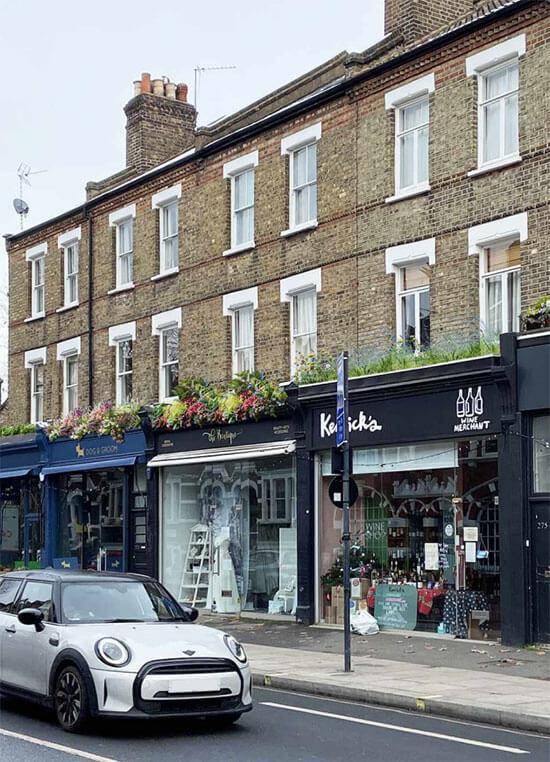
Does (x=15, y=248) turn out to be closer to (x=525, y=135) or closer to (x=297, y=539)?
(x=297, y=539)

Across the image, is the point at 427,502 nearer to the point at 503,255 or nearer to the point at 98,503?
the point at 503,255

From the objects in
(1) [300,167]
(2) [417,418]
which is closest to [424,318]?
(2) [417,418]

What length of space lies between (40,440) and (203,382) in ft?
24.6

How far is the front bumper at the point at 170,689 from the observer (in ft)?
33.3

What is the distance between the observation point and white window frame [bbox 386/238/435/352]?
2005 cm

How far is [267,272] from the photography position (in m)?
23.8

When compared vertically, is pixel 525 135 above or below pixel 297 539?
above

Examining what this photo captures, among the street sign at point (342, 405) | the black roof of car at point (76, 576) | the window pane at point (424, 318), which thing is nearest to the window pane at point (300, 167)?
the window pane at point (424, 318)

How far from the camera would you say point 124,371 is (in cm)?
2852

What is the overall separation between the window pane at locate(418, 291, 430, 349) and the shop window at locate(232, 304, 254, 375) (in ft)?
16.1

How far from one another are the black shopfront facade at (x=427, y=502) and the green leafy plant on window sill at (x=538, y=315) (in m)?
0.43

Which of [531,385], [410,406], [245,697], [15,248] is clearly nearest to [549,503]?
[531,385]

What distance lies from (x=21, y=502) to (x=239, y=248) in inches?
468

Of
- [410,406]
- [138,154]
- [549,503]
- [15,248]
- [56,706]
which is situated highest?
[138,154]
